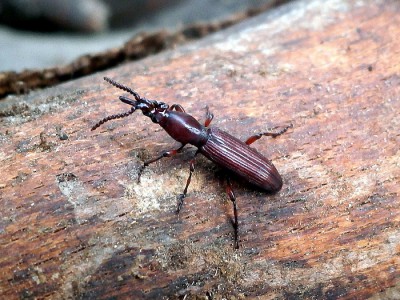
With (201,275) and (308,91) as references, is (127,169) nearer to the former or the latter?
(201,275)

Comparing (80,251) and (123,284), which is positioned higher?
(80,251)

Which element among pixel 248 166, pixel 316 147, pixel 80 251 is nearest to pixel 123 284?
pixel 80 251

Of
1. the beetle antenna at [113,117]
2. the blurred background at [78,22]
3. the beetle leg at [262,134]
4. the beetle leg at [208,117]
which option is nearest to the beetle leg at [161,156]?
the beetle leg at [208,117]

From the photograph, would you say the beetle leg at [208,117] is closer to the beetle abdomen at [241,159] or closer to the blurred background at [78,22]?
the beetle abdomen at [241,159]

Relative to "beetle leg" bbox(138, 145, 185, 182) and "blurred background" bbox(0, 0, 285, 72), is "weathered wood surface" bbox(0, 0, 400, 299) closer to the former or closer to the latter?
"beetle leg" bbox(138, 145, 185, 182)

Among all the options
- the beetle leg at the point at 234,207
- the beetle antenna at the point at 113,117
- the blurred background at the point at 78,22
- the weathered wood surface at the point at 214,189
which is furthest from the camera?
the blurred background at the point at 78,22

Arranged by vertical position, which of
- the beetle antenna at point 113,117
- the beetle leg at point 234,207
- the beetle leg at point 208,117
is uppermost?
the beetle antenna at point 113,117
